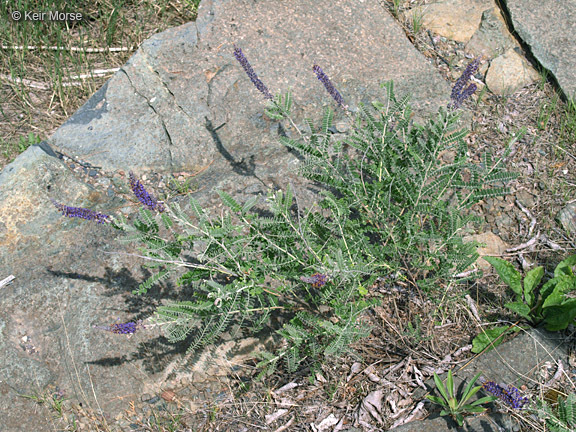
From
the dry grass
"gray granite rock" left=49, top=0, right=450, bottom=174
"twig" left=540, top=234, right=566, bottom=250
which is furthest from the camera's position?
"gray granite rock" left=49, top=0, right=450, bottom=174

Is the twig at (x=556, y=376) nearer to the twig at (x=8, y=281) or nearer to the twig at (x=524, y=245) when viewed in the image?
the twig at (x=524, y=245)

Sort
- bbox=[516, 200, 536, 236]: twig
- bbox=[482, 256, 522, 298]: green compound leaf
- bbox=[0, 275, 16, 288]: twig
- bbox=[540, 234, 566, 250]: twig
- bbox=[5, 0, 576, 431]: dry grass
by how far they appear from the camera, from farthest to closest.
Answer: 1. bbox=[516, 200, 536, 236]: twig
2. bbox=[540, 234, 566, 250]: twig
3. bbox=[0, 275, 16, 288]: twig
4. bbox=[482, 256, 522, 298]: green compound leaf
5. bbox=[5, 0, 576, 431]: dry grass

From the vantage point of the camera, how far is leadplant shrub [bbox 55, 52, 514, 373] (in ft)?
7.64

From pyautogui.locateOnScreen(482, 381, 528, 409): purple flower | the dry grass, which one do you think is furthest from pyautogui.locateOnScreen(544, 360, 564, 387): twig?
pyautogui.locateOnScreen(482, 381, 528, 409): purple flower

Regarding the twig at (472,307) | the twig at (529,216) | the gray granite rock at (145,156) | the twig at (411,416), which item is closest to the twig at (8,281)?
the gray granite rock at (145,156)

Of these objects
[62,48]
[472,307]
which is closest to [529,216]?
[472,307]

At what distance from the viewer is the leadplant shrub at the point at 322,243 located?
2.33m

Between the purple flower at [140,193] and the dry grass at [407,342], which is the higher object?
the purple flower at [140,193]

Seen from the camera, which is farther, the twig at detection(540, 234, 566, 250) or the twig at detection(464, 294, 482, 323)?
the twig at detection(540, 234, 566, 250)

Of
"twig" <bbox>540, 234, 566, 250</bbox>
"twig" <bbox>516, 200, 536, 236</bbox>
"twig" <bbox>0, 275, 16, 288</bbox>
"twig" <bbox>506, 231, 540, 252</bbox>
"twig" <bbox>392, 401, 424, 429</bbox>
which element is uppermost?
"twig" <bbox>516, 200, 536, 236</bbox>

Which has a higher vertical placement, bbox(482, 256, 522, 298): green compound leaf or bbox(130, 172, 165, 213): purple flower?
bbox(130, 172, 165, 213): purple flower

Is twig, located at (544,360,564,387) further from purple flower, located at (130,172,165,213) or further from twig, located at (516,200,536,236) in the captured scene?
purple flower, located at (130,172,165,213)

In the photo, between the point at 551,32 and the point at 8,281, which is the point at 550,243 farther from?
the point at 8,281

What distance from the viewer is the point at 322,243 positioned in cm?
280
